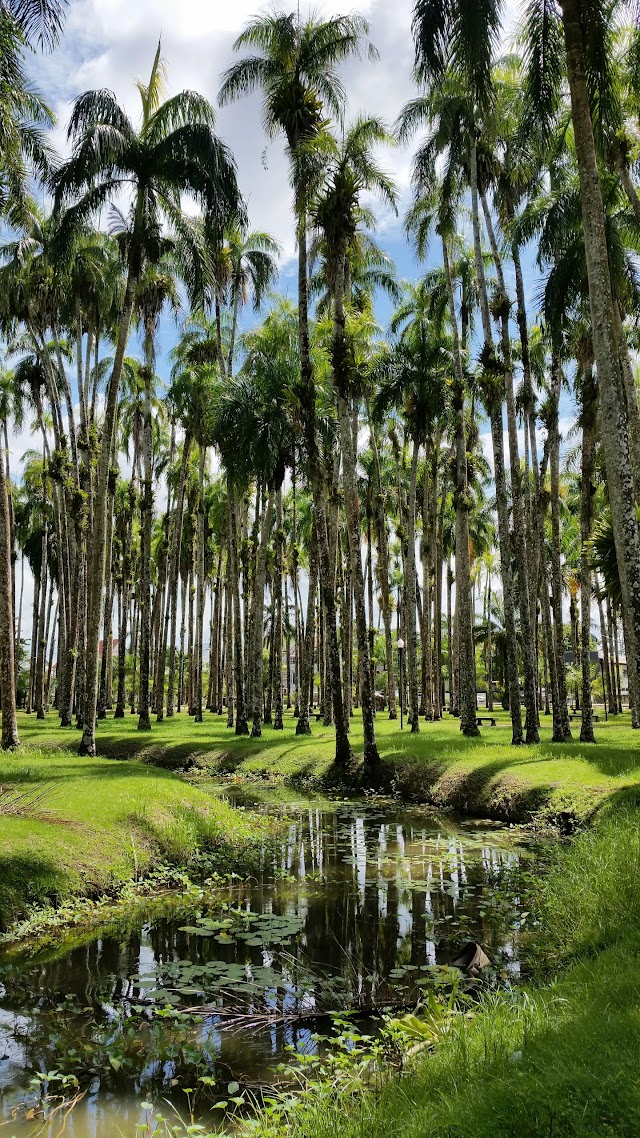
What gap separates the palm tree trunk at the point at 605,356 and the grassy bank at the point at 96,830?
7225 mm

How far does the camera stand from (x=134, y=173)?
18406mm

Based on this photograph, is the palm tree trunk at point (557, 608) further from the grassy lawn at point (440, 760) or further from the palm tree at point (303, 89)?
the palm tree at point (303, 89)

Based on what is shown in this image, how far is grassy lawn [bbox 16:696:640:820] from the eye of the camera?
42.4ft

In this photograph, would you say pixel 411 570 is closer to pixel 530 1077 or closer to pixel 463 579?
pixel 463 579

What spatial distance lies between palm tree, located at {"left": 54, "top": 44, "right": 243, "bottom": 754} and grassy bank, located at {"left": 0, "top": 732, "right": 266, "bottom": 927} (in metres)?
4.79

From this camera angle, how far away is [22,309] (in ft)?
86.5

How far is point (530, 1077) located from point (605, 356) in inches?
392

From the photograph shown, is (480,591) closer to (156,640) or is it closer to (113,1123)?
(156,640)

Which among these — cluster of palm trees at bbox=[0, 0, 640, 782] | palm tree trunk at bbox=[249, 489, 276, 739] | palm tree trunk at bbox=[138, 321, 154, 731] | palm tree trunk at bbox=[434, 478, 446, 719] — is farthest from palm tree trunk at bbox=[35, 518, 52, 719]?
palm tree trunk at bbox=[434, 478, 446, 719]

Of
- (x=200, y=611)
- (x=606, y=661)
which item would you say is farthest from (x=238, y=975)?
(x=606, y=661)

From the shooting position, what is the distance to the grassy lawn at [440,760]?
12.9 m

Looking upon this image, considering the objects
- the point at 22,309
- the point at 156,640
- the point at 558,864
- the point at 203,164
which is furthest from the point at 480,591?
the point at 558,864

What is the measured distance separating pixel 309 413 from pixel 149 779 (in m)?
9.97

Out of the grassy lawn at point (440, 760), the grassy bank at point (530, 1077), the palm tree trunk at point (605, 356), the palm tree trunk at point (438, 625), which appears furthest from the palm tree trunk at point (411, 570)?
the grassy bank at point (530, 1077)
